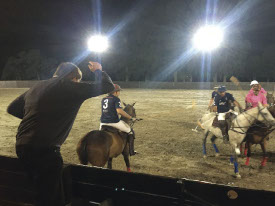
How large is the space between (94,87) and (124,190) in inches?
46.5

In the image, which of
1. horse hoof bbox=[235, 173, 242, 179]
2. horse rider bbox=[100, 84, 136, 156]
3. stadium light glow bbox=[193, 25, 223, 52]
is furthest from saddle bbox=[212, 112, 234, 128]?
stadium light glow bbox=[193, 25, 223, 52]

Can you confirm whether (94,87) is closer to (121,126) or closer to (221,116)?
(121,126)

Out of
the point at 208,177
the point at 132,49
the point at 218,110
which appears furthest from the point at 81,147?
the point at 132,49

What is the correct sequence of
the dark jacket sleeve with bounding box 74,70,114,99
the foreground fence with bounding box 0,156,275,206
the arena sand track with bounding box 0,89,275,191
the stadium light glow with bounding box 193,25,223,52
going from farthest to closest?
the stadium light glow with bounding box 193,25,223,52
the arena sand track with bounding box 0,89,275,191
the dark jacket sleeve with bounding box 74,70,114,99
the foreground fence with bounding box 0,156,275,206

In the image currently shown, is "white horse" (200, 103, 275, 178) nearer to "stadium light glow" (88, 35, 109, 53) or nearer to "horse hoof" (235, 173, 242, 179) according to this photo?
"horse hoof" (235, 173, 242, 179)

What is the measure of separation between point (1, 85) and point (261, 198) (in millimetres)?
61084

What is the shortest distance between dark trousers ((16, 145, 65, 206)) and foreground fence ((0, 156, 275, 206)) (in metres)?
0.35

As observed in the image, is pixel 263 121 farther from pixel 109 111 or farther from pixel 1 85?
pixel 1 85

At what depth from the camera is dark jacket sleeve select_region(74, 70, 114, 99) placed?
2.41 metres

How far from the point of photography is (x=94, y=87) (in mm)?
2494

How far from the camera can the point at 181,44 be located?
5338cm

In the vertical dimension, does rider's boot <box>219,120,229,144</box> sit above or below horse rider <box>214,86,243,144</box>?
below

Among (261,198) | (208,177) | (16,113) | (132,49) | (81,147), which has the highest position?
(132,49)

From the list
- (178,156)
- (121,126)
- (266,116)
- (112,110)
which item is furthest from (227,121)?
(112,110)
